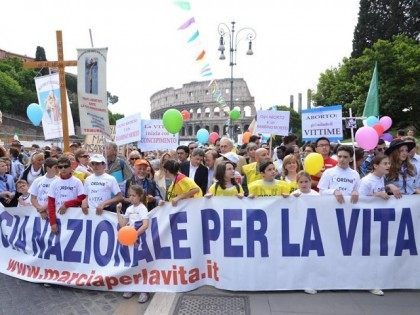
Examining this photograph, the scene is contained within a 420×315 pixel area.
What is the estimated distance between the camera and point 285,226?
14.2 feet

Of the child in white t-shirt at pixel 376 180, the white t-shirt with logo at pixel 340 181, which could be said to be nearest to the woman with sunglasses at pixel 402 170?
the child in white t-shirt at pixel 376 180

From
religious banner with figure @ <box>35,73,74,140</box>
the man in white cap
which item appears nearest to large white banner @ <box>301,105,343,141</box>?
the man in white cap

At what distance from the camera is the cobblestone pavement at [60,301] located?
3.91m

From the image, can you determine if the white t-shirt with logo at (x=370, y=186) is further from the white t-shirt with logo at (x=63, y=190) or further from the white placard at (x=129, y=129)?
the white placard at (x=129, y=129)

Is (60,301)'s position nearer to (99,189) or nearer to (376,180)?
(99,189)

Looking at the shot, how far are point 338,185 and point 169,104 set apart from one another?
88.2 meters

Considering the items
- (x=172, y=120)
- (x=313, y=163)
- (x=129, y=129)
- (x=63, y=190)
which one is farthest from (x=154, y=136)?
(x=313, y=163)

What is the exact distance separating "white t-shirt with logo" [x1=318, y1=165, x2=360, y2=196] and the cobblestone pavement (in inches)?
95.8

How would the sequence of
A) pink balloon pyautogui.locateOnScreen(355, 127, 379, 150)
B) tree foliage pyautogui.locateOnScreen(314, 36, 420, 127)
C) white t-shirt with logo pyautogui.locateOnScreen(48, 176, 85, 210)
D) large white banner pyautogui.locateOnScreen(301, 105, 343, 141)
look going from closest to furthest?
white t-shirt with logo pyautogui.locateOnScreen(48, 176, 85, 210) → pink balloon pyautogui.locateOnScreen(355, 127, 379, 150) → large white banner pyautogui.locateOnScreen(301, 105, 343, 141) → tree foliage pyautogui.locateOnScreen(314, 36, 420, 127)

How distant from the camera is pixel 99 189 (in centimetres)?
483

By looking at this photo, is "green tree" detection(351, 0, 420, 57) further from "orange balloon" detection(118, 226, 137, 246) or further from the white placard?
"orange balloon" detection(118, 226, 137, 246)

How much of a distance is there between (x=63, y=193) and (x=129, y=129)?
442 cm

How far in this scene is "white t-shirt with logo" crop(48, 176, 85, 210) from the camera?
15.8 ft

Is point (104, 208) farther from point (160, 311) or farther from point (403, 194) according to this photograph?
point (403, 194)
